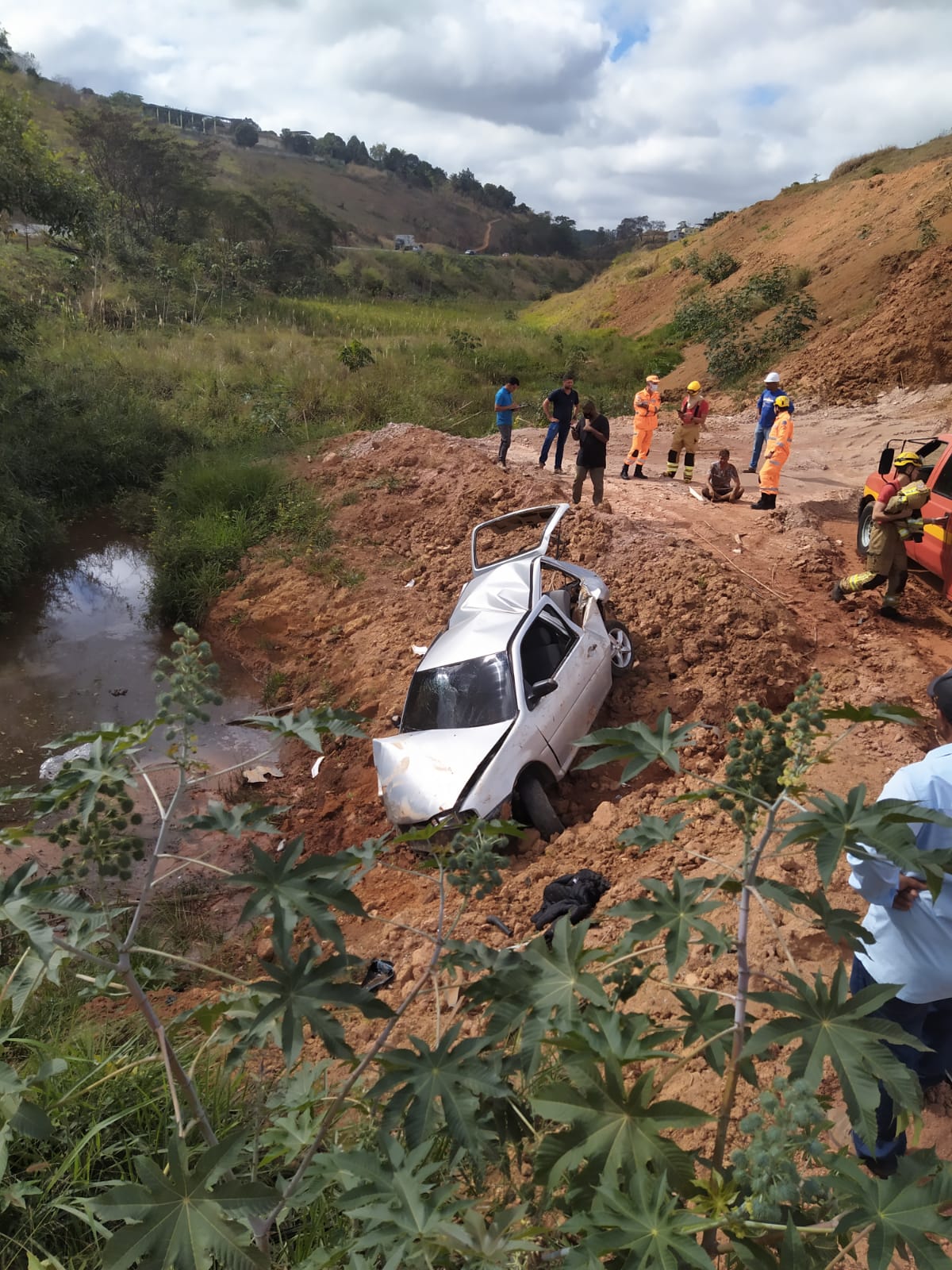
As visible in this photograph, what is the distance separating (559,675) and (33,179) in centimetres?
1131

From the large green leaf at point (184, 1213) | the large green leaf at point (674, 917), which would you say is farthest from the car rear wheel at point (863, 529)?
the large green leaf at point (184, 1213)

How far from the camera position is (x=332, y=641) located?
382 inches

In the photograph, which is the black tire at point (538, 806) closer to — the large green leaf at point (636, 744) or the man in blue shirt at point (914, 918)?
the man in blue shirt at point (914, 918)

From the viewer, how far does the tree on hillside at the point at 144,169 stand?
38.1m

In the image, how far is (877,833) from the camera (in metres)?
1.62

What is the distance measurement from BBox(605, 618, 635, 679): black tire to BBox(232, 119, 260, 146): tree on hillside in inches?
4592

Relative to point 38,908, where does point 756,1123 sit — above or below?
below

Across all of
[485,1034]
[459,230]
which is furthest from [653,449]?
[459,230]

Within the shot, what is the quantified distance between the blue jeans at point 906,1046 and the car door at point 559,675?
10.6 feet

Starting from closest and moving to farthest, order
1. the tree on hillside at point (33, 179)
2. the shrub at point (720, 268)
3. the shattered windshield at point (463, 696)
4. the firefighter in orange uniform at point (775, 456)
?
the shattered windshield at point (463, 696), the firefighter in orange uniform at point (775, 456), the tree on hillside at point (33, 179), the shrub at point (720, 268)

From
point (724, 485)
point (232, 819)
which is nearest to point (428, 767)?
point (232, 819)

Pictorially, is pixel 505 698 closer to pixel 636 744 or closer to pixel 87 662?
pixel 636 744

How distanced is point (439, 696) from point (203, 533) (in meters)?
6.78

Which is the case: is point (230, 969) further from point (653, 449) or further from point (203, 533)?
point (653, 449)
